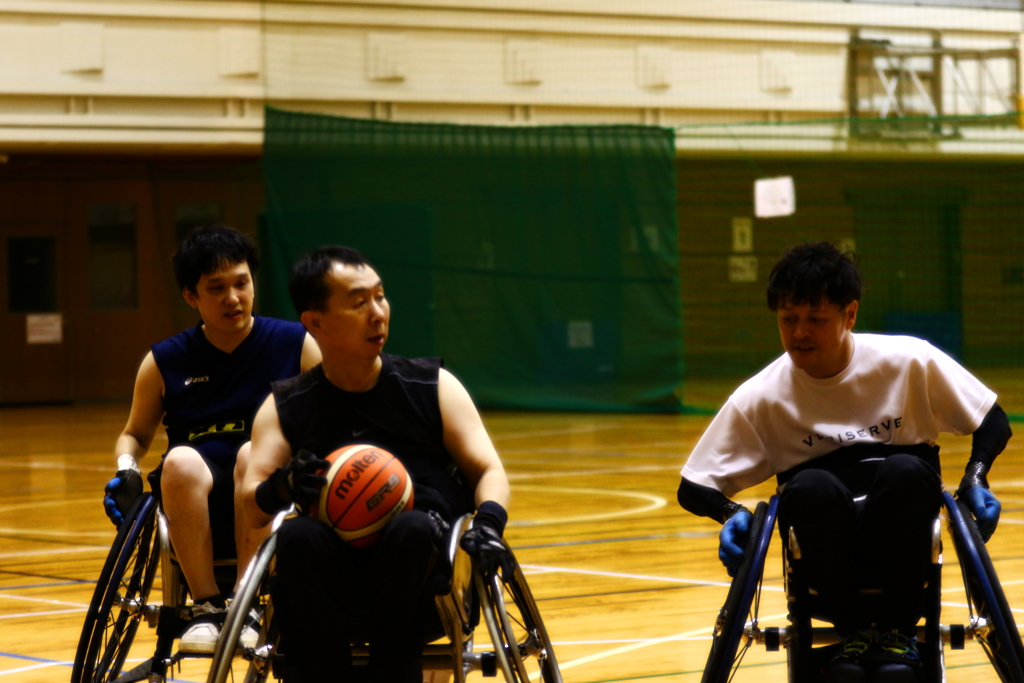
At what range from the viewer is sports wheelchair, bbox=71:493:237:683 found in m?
2.72

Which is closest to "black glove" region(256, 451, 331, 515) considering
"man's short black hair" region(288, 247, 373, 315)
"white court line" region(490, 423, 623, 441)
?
"man's short black hair" region(288, 247, 373, 315)

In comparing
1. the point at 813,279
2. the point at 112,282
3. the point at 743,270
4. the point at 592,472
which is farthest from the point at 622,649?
the point at 112,282

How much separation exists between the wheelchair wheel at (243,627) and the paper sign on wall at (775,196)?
27.9 feet

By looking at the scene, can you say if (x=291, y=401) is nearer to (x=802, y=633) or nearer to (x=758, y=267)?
(x=802, y=633)

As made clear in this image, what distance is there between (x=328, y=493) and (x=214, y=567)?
72 centimetres

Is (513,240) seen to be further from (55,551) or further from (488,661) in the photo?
(488,661)

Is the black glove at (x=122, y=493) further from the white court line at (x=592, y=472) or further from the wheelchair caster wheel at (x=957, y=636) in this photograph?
the white court line at (x=592, y=472)

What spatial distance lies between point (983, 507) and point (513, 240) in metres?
8.55

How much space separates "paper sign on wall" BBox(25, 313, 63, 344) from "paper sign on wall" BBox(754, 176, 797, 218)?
22.0 ft

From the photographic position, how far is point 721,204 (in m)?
12.7

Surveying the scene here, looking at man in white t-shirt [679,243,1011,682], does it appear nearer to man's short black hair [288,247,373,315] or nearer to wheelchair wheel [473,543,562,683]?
wheelchair wheel [473,543,562,683]

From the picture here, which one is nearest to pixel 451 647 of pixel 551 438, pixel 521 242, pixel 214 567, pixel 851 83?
pixel 214 567

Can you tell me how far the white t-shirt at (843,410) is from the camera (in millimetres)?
2525

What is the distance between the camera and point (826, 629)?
2396 millimetres
